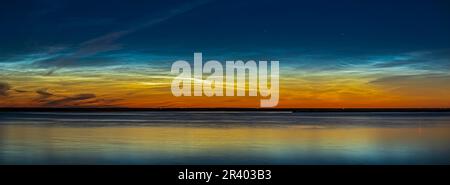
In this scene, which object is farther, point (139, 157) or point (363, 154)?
point (363, 154)

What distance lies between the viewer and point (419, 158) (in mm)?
12344
